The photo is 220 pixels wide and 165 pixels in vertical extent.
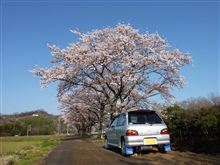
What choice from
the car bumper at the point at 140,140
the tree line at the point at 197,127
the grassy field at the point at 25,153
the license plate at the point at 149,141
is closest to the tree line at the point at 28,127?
the grassy field at the point at 25,153

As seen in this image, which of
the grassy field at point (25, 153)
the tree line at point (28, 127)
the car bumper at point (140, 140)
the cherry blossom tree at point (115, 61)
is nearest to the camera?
the car bumper at point (140, 140)

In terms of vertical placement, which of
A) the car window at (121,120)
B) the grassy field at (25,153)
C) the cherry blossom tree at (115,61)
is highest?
the cherry blossom tree at (115,61)

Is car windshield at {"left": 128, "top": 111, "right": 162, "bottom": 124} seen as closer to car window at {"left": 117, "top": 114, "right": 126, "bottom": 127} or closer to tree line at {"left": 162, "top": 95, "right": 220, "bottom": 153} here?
car window at {"left": 117, "top": 114, "right": 126, "bottom": 127}

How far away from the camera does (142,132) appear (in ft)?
42.1

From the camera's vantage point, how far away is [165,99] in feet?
111

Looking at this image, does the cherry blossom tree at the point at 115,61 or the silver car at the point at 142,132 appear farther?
the cherry blossom tree at the point at 115,61

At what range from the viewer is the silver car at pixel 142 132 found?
42.1 feet

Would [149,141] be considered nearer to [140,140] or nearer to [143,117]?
[140,140]

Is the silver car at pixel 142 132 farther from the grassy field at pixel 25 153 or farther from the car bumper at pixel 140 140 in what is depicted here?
the grassy field at pixel 25 153

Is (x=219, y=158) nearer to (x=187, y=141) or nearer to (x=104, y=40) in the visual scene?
(x=187, y=141)

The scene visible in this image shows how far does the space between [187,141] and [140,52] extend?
51.1 feet

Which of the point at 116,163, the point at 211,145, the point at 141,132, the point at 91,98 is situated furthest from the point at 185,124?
the point at 91,98

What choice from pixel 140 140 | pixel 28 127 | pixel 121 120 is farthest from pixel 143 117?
pixel 28 127

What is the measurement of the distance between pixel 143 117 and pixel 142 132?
2.29 ft
